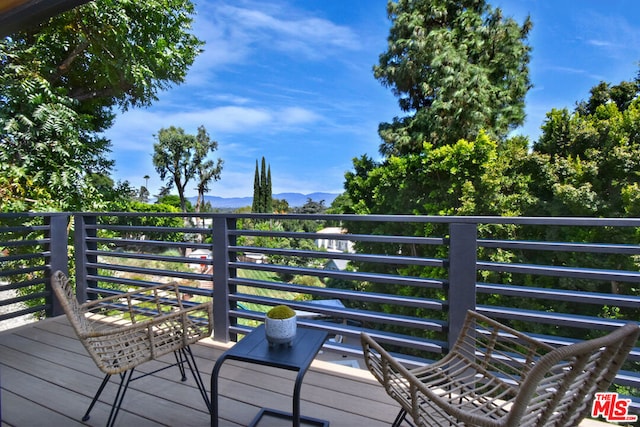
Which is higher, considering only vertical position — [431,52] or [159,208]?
[431,52]

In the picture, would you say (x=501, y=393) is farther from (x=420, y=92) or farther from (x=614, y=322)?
(x=420, y=92)

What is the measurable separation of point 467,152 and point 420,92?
11.9ft

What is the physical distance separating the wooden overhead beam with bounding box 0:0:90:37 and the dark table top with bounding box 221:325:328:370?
4.99 ft

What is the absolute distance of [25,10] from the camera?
1.37m

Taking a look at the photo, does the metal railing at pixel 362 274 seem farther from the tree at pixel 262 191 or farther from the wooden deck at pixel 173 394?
the tree at pixel 262 191

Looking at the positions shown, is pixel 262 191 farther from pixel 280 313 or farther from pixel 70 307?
pixel 280 313

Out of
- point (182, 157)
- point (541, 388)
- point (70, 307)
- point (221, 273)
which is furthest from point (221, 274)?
point (182, 157)

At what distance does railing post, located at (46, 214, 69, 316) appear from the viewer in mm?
3205

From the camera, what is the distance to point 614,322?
5.68 ft

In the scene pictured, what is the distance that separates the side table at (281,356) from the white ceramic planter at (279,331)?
4cm

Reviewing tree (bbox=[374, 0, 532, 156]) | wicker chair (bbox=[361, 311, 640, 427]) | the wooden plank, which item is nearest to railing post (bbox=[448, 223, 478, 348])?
wicker chair (bbox=[361, 311, 640, 427])

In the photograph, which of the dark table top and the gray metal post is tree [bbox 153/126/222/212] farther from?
the dark table top

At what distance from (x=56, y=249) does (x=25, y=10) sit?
252cm

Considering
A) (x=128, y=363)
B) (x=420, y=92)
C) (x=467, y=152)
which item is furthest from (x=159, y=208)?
(x=128, y=363)
